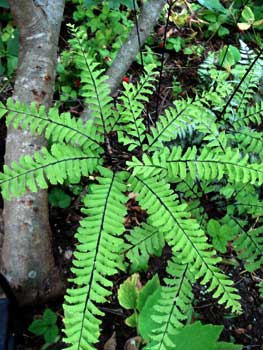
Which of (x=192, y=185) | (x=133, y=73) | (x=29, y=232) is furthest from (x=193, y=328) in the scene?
(x=133, y=73)

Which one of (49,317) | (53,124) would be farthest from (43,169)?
(49,317)

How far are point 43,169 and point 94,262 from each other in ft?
1.10

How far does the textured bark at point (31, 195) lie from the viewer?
1.85 metres

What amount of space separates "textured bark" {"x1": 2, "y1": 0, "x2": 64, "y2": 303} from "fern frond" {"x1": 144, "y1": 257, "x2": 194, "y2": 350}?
57 centimetres

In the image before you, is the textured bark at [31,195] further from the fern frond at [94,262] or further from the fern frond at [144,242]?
the fern frond at [94,262]

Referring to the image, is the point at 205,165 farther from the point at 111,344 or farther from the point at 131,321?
the point at 111,344

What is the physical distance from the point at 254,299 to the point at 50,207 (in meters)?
1.15

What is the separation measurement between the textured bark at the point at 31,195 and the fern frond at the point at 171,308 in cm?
57

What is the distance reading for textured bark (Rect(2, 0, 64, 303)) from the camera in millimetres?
1847

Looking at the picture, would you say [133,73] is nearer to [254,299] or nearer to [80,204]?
[80,204]

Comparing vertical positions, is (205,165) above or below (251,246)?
above

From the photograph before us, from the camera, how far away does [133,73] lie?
2.93 m

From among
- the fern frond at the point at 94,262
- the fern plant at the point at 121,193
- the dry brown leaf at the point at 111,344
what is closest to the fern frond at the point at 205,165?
the fern plant at the point at 121,193

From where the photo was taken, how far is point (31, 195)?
1.84 metres
